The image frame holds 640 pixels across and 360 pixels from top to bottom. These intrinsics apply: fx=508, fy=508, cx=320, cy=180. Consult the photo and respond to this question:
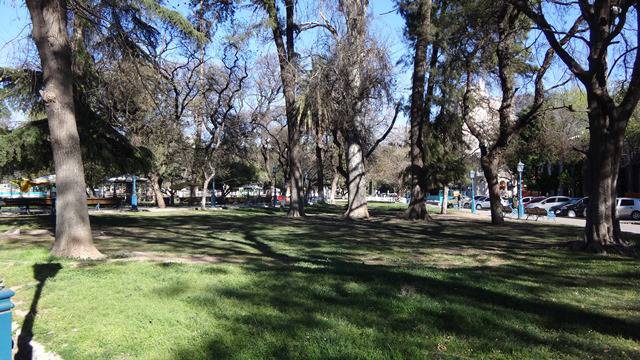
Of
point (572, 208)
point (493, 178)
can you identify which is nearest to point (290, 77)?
point (493, 178)

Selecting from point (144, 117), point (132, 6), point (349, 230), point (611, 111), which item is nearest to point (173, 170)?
point (144, 117)

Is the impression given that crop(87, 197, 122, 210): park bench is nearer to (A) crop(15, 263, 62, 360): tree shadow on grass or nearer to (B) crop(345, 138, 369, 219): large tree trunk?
(B) crop(345, 138, 369, 219): large tree trunk

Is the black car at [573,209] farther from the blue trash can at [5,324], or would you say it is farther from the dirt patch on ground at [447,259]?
the blue trash can at [5,324]

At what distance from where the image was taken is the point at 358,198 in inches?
1100

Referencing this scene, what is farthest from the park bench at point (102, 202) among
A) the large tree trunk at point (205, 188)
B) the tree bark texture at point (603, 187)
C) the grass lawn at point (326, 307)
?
the tree bark texture at point (603, 187)

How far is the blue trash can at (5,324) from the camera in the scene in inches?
142

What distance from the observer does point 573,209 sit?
119ft

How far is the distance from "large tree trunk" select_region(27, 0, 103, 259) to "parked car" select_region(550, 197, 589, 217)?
110 feet

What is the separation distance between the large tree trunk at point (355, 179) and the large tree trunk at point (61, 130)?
17687 mm

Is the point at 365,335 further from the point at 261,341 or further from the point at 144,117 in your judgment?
the point at 144,117

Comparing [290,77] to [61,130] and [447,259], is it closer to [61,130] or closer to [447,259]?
[61,130]

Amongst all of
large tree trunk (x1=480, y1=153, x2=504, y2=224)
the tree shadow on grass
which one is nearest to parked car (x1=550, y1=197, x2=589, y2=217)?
large tree trunk (x1=480, y1=153, x2=504, y2=224)

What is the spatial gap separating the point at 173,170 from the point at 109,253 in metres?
38.3

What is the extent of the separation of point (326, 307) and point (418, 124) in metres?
22.1
